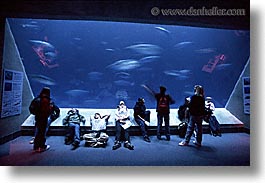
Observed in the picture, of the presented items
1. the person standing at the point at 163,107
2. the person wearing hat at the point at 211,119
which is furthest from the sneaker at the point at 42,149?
the person wearing hat at the point at 211,119

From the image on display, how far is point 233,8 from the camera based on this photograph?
3236mm

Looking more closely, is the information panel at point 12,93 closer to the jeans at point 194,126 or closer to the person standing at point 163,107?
the person standing at point 163,107

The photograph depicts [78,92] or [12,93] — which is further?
[78,92]

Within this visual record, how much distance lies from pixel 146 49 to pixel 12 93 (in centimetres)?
173

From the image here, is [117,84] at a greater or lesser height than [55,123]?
greater

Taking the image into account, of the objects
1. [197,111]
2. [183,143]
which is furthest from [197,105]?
[183,143]

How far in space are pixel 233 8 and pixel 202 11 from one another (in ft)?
1.32

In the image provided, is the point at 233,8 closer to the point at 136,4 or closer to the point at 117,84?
the point at 136,4

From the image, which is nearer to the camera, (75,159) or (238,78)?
(75,159)

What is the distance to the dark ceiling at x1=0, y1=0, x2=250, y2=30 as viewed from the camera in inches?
125

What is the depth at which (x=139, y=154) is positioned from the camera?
10.2 feet

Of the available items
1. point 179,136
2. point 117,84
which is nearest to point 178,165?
point 179,136

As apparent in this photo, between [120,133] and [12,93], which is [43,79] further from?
[120,133]

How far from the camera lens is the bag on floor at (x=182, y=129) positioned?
321 cm
